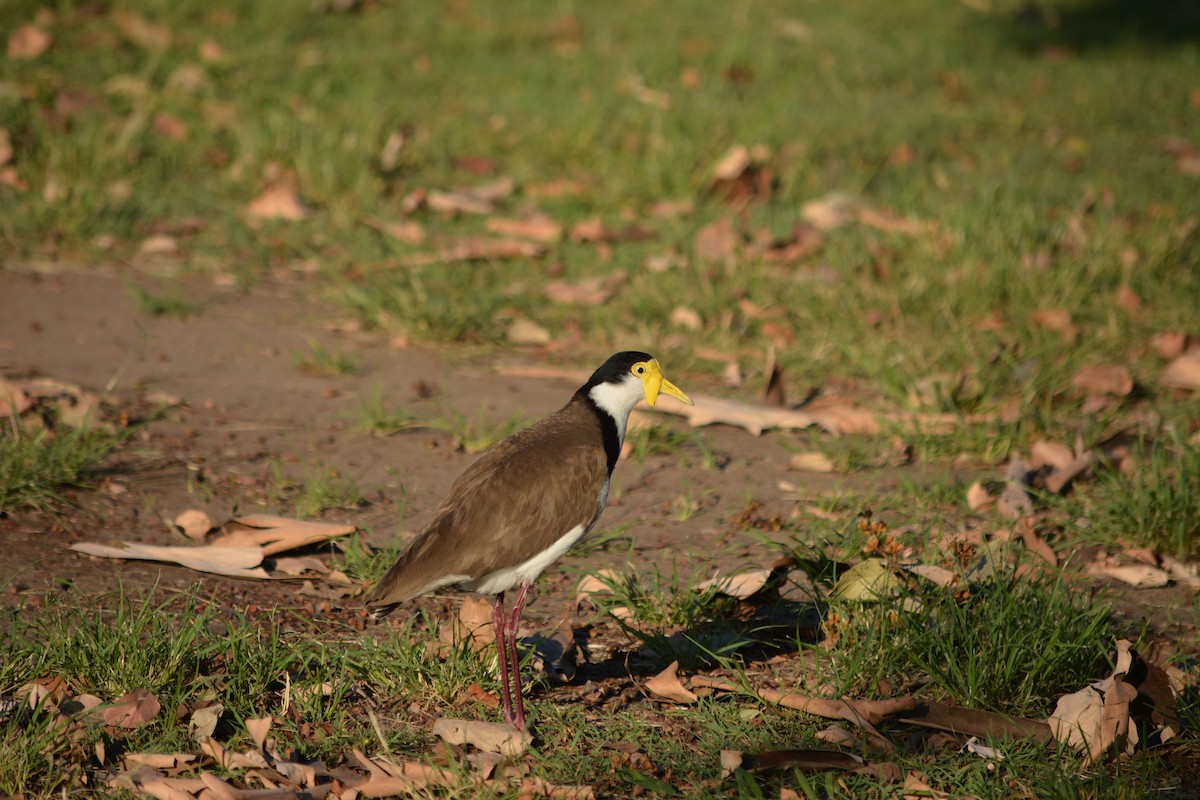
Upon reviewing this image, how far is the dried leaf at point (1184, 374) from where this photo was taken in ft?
20.4

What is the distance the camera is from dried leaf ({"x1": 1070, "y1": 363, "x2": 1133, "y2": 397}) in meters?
6.10

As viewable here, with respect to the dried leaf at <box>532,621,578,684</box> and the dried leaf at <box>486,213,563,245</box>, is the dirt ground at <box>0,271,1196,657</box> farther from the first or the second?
the dried leaf at <box>486,213,563,245</box>

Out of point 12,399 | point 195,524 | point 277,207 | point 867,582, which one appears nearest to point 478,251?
point 277,207

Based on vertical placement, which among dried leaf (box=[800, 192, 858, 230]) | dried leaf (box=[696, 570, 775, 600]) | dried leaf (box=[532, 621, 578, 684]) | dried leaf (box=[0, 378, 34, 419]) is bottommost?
dried leaf (box=[532, 621, 578, 684])

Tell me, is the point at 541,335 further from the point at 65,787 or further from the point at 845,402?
the point at 65,787

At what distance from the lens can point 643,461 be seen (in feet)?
18.4

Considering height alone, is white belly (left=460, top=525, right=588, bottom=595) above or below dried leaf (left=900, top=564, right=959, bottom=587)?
above

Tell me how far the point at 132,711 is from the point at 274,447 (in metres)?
2.08

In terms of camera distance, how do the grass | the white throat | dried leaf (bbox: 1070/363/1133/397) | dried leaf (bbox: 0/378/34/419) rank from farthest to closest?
dried leaf (bbox: 1070/363/1133/397)
dried leaf (bbox: 0/378/34/419)
the white throat
the grass

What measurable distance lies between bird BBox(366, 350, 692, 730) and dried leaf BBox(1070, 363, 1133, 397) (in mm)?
3047

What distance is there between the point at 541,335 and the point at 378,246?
1420 millimetres

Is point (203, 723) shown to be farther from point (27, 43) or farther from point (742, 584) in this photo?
point (27, 43)

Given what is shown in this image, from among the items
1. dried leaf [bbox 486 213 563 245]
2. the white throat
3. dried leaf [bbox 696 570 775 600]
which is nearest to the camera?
dried leaf [bbox 696 570 775 600]

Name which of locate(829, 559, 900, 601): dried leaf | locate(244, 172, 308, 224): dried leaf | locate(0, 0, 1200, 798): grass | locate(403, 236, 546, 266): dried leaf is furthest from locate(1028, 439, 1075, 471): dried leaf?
locate(244, 172, 308, 224): dried leaf
